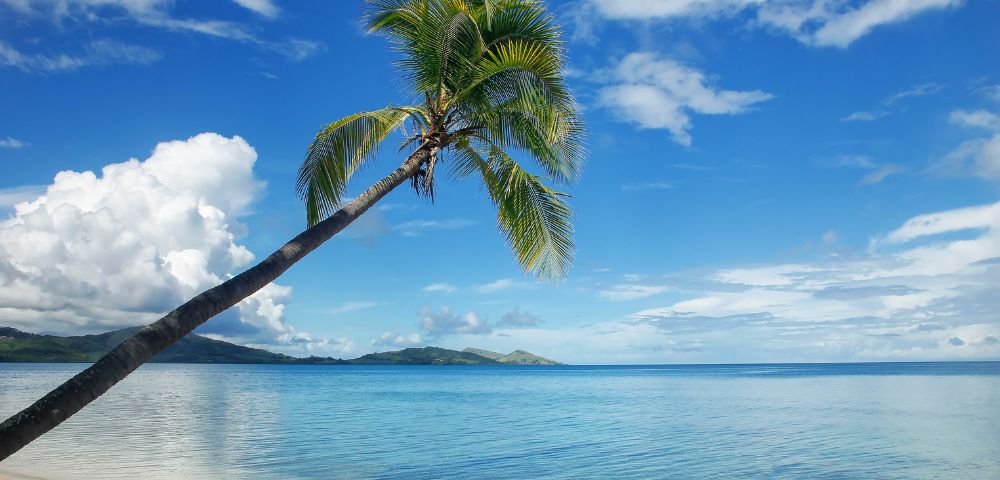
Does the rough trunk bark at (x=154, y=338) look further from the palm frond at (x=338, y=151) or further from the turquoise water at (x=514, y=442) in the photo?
the turquoise water at (x=514, y=442)

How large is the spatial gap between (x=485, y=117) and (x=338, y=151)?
2.28 m

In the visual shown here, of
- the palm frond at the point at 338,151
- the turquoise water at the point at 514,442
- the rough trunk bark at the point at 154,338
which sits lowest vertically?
the turquoise water at the point at 514,442

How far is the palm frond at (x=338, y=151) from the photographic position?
409 inches

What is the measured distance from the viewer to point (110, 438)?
19.9m

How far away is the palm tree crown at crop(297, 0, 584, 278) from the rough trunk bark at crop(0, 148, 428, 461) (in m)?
2.00

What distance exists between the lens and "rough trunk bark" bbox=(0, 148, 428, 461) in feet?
16.1

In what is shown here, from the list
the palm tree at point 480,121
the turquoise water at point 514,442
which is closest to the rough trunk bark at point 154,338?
the palm tree at point 480,121

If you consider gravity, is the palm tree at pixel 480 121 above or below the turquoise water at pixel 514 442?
above

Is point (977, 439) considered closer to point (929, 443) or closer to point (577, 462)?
point (929, 443)

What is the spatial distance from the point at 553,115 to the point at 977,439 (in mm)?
20063

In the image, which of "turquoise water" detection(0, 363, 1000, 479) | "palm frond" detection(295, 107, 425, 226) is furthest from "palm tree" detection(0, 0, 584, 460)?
"turquoise water" detection(0, 363, 1000, 479)

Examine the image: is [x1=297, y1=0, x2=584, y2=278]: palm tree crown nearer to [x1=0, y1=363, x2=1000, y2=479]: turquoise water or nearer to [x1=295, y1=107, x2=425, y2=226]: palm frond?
[x1=295, y1=107, x2=425, y2=226]: palm frond

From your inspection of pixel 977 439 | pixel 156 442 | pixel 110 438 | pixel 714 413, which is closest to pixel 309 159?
pixel 156 442

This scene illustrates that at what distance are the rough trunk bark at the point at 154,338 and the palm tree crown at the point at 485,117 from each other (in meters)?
2.00
